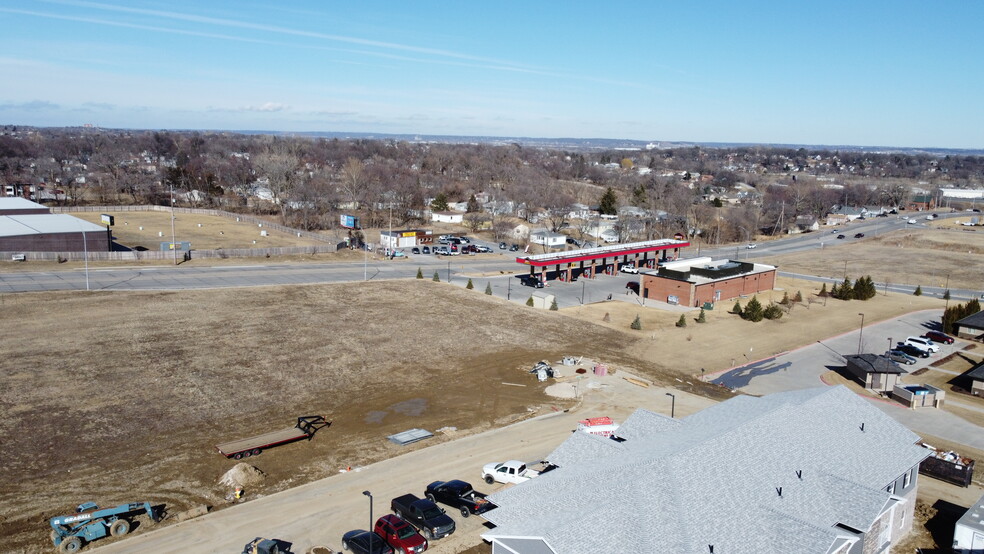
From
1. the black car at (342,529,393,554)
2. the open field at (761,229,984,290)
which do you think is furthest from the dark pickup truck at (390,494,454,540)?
the open field at (761,229,984,290)

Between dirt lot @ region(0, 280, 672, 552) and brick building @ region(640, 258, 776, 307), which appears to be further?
brick building @ region(640, 258, 776, 307)

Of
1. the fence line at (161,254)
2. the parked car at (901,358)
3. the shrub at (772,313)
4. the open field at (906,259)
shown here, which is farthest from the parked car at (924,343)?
the fence line at (161,254)

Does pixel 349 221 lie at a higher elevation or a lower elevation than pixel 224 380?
higher

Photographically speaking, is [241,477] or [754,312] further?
[754,312]

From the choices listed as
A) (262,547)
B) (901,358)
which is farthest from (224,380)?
(901,358)

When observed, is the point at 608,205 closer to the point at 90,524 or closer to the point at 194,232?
the point at 194,232

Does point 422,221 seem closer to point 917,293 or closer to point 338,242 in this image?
point 338,242

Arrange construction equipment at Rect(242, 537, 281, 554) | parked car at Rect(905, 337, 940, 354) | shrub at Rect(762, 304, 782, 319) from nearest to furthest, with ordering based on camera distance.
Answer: construction equipment at Rect(242, 537, 281, 554) < parked car at Rect(905, 337, 940, 354) < shrub at Rect(762, 304, 782, 319)

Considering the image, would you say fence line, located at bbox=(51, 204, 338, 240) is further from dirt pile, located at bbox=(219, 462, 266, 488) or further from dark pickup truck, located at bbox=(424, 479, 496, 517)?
dark pickup truck, located at bbox=(424, 479, 496, 517)
